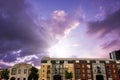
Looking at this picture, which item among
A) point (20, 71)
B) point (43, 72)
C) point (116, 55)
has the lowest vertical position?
point (43, 72)

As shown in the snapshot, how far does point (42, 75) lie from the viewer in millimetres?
108750

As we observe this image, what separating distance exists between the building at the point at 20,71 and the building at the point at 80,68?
32.2 ft

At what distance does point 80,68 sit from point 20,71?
128 feet

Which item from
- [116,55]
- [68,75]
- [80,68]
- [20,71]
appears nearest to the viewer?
[68,75]

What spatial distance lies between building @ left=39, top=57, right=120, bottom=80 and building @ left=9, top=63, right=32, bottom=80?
9805 mm

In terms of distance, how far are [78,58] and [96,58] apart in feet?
43.0

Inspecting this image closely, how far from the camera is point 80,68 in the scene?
113438mm

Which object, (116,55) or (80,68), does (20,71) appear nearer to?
(80,68)

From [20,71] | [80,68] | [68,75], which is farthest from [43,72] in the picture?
[80,68]

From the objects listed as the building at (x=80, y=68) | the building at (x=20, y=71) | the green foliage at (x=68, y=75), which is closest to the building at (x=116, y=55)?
the building at (x=80, y=68)

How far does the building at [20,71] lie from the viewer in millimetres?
103938

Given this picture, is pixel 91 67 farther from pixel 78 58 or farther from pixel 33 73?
pixel 33 73

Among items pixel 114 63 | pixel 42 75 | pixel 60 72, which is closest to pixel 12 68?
pixel 42 75

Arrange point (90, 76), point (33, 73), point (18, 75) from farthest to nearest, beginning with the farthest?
1. point (90, 76)
2. point (18, 75)
3. point (33, 73)
